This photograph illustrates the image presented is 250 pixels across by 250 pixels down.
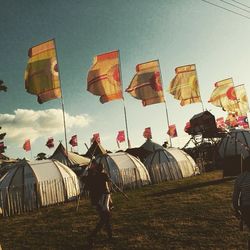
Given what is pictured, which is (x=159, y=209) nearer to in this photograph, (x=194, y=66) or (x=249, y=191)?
(x=249, y=191)

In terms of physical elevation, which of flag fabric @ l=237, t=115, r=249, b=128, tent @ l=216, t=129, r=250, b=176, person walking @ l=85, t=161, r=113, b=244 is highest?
flag fabric @ l=237, t=115, r=249, b=128

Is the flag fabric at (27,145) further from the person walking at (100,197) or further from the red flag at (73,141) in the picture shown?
the person walking at (100,197)

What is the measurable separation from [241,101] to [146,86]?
23580mm

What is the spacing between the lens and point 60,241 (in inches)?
459

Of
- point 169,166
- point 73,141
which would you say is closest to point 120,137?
point 73,141

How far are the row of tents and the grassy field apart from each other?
7.94ft

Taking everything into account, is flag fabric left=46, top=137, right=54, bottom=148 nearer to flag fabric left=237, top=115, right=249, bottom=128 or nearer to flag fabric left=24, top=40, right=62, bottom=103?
flag fabric left=237, top=115, right=249, bottom=128

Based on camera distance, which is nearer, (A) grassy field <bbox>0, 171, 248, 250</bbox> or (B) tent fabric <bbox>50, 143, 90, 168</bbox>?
(A) grassy field <bbox>0, 171, 248, 250</bbox>

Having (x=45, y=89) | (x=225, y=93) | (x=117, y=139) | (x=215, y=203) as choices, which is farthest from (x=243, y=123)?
(x=215, y=203)

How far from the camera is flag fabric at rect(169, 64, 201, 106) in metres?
37.6

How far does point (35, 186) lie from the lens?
848 inches

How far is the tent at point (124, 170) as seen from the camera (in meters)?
27.2

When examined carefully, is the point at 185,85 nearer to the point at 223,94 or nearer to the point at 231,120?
the point at 223,94

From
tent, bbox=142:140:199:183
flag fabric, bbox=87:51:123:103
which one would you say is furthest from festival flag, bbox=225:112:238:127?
flag fabric, bbox=87:51:123:103
